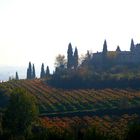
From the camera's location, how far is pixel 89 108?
7962 centimetres

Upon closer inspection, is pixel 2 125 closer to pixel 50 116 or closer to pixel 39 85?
pixel 50 116

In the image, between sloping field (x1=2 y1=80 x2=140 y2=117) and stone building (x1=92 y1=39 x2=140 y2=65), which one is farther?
stone building (x1=92 y1=39 x2=140 y2=65)

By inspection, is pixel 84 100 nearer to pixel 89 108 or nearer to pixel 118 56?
pixel 89 108

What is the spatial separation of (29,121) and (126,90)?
116 ft

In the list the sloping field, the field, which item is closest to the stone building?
the sloping field

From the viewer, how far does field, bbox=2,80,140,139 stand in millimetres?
67625

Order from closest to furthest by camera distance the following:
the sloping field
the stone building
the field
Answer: the field
the sloping field
the stone building

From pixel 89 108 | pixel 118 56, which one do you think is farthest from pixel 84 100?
pixel 118 56

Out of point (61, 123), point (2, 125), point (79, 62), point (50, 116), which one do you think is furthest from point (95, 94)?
point (79, 62)

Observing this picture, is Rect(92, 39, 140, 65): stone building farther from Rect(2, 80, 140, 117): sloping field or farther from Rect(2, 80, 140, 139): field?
Rect(2, 80, 140, 139): field

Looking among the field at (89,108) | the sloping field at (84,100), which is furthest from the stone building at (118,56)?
the field at (89,108)

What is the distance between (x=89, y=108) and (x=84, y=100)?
22.7 ft

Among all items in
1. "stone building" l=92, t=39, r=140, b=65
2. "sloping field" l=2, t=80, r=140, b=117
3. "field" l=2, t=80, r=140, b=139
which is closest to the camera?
"field" l=2, t=80, r=140, b=139

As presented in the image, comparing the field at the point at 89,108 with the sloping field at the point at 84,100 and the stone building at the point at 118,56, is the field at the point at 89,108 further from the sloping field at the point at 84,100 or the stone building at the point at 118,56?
the stone building at the point at 118,56
